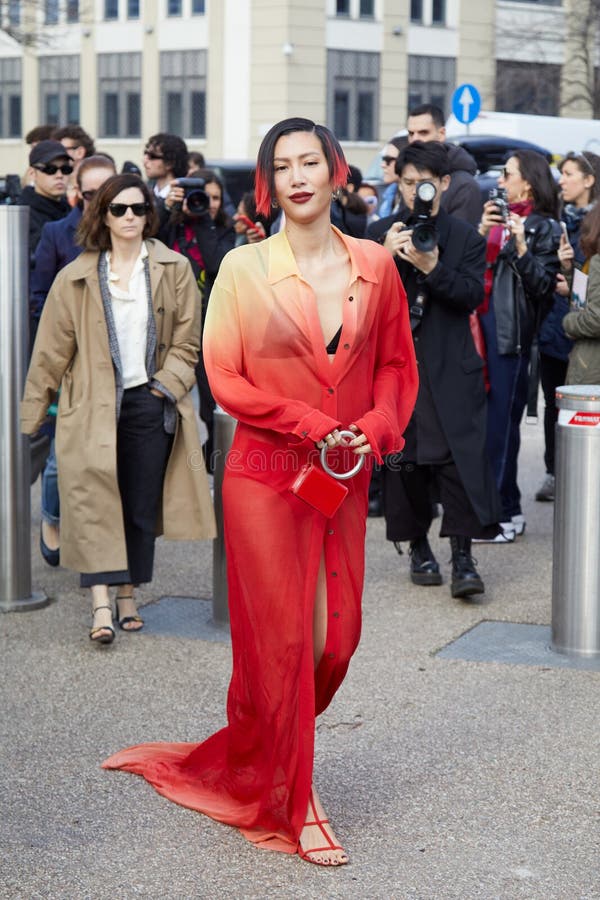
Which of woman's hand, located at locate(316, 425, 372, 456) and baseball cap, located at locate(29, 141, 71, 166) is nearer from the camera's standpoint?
woman's hand, located at locate(316, 425, 372, 456)

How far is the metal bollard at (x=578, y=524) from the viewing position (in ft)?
20.9

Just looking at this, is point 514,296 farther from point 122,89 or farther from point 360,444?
point 122,89

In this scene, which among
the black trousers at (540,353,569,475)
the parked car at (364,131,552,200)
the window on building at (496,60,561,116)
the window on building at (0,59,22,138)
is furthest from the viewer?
the window on building at (0,59,22,138)

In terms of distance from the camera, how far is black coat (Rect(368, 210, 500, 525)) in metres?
7.39

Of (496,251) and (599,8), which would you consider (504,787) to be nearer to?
(496,251)

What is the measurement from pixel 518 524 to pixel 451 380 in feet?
6.06

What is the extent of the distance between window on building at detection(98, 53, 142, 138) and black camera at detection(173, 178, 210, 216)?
41601 millimetres

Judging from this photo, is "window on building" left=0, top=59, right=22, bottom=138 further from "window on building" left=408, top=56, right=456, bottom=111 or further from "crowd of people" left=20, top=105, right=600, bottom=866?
"crowd of people" left=20, top=105, right=600, bottom=866

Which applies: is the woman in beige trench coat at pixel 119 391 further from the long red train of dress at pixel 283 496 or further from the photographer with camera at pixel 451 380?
the long red train of dress at pixel 283 496

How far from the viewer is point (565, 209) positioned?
9148 mm

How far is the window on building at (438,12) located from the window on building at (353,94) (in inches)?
105

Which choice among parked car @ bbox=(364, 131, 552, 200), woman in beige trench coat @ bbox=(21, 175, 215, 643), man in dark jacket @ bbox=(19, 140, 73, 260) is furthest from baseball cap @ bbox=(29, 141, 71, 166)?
parked car @ bbox=(364, 131, 552, 200)

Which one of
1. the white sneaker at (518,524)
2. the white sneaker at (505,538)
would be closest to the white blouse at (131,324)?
the white sneaker at (505,538)

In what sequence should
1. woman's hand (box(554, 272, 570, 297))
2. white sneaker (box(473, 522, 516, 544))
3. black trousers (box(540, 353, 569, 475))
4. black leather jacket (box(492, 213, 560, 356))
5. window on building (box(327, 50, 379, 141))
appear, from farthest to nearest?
window on building (box(327, 50, 379, 141))
black trousers (box(540, 353, 569, 475))
white sneaker (box(473, 522, 516, 544))
woman's hand (box(554, 272, 570, 297))
black leather jacket (box(492, 213, 560, 356))
